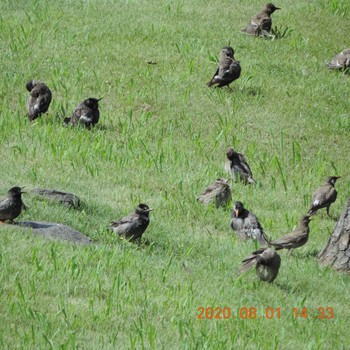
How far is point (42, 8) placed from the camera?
2261 centimetres

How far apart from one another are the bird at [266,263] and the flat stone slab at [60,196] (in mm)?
2820

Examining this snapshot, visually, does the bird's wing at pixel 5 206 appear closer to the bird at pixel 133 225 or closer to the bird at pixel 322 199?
the bird at pixel 133 225

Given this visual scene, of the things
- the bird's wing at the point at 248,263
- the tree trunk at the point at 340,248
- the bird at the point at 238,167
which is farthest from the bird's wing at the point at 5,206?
the bird at the point at 238,167

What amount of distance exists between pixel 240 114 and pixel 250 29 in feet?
13.5

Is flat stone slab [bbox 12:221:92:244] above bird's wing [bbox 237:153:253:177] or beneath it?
above

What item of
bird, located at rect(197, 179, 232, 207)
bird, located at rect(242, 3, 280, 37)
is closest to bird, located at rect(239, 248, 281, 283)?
bird, located at rect(197, 179, 232, 207)

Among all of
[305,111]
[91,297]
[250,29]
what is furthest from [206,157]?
[91,297]

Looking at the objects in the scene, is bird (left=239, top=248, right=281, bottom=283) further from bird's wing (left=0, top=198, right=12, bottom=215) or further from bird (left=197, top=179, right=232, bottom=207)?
bird (left=197, top=179, right=232, bottom=207)

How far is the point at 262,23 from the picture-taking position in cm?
2209

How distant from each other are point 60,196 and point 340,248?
12.3 ft

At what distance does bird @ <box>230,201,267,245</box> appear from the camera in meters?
13.5

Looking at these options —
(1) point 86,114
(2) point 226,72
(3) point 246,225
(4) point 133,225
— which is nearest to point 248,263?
(4) point 133,225

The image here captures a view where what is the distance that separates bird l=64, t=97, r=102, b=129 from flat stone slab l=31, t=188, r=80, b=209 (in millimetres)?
4139

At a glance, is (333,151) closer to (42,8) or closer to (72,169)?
(72,169)
